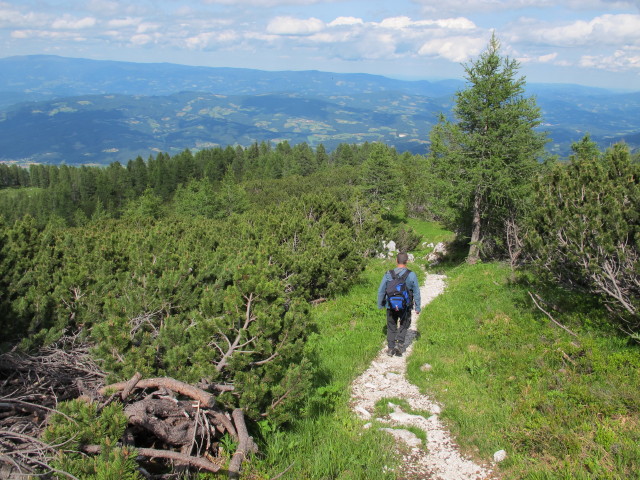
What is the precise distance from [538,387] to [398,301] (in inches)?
108

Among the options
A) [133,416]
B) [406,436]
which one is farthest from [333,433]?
[133,416]

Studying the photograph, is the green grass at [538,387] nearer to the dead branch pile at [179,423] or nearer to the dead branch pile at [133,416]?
the dead branch pile at [179,423]

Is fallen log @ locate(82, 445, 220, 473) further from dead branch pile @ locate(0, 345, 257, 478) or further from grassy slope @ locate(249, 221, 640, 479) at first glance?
grassy slope @ locate(249, 221, 640, 479)

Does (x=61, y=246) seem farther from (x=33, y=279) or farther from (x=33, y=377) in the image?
(x=33, y=377)

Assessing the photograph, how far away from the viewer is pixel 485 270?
14.9m

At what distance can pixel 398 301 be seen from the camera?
25.4ft

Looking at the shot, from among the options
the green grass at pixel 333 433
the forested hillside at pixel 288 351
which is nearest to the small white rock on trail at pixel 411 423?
the green grass at pixel 333 433

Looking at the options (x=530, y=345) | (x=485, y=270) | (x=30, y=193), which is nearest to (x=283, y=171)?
(x=30, y=193)

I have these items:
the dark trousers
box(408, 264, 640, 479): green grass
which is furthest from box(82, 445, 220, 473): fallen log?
the dark trousers

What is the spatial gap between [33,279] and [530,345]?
8402 mm

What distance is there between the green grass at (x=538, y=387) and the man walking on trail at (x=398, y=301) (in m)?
0.49

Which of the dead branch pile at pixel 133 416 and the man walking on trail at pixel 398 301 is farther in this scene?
the man walking on trail at pixel 398 301

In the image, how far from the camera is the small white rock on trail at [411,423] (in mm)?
4445

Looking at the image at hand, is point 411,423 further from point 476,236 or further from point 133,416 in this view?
point 476,236
